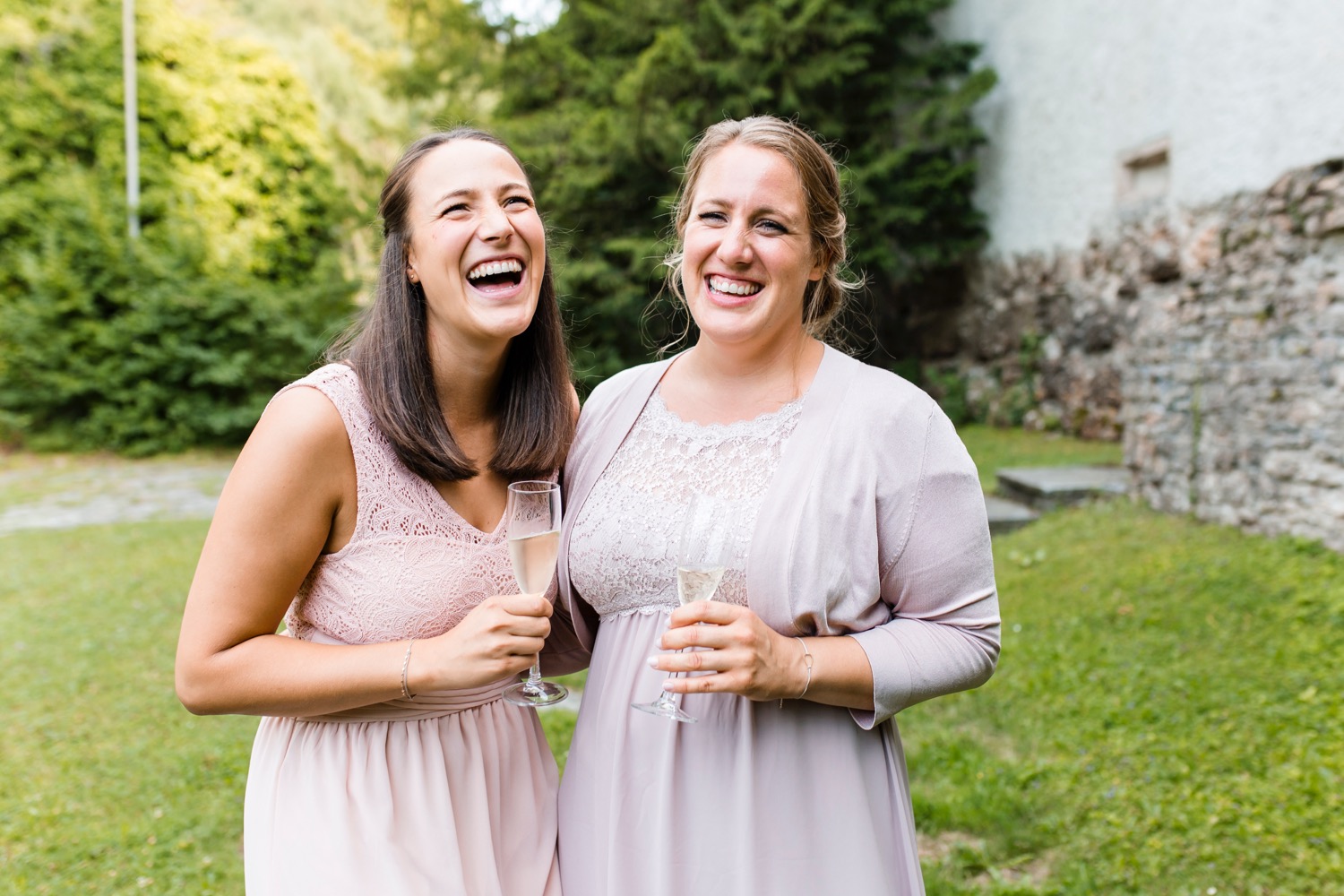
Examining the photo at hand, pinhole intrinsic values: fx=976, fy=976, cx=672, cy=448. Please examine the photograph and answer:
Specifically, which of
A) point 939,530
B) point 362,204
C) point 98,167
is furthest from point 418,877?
point 98,167

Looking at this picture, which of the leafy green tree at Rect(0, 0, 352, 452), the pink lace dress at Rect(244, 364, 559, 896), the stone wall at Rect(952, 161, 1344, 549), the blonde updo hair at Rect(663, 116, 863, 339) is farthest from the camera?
the leafy green tree at Rect(0, 0, 352, 452)

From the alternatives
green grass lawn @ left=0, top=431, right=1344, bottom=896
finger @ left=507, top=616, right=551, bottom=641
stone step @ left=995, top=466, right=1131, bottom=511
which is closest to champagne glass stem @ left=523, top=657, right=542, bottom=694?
finger @ left=507, top=616, right=551, bottom=641

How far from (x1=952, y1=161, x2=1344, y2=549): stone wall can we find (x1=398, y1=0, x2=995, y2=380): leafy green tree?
12.2 ft

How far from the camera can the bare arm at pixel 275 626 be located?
1.79 meters

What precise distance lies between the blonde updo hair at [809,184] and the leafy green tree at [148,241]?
12.8 meters

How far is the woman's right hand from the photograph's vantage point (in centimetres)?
177

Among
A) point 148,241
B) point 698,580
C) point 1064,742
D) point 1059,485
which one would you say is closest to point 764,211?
point 698,580

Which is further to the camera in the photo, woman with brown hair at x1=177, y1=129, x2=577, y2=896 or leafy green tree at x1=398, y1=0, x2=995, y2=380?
leafy green tree at x1=398, y1=0, x2=995, y2=380

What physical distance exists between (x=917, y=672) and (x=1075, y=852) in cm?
245

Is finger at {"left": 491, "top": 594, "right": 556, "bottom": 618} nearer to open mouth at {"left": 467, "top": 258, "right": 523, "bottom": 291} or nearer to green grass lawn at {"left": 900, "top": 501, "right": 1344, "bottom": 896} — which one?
open mouth at {"left": 467, "top": 258, "right": 523, "bottom": 291}

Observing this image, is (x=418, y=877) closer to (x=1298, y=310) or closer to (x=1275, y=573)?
(x=1275, y=573)

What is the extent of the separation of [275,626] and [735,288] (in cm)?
116

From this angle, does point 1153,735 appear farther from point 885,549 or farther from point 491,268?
point 491,268

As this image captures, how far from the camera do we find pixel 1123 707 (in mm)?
4754
